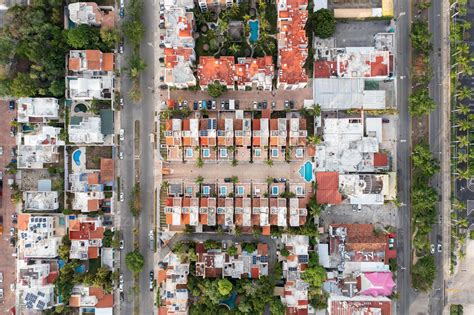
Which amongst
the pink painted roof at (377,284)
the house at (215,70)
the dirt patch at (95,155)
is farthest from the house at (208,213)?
the pink painted roof at (377,284)

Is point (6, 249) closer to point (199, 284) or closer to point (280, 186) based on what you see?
point (199, 284)

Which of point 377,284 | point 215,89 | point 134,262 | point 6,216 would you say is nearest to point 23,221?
point 6,216

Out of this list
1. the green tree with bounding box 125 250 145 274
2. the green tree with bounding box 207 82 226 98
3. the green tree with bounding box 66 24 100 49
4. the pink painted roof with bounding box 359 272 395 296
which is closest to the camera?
the pink painted roof with bounding box 359 272 395 296

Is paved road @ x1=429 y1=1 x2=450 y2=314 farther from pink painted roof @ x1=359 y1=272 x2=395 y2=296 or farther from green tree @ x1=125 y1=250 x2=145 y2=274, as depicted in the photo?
green tree @ x1=125 y1=250 x2=145 y2=274

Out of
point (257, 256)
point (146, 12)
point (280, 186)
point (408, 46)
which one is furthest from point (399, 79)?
point (146, 12)

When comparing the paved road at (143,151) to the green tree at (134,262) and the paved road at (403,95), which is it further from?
the paved road at (403,95)

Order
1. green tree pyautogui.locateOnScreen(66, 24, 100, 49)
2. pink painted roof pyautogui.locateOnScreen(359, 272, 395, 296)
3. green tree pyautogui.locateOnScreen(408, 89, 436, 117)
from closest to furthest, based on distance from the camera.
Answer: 1. green tree pyautogui.locateOnScreen(408, 89, 436, 117)
2. pink painted roof pyautogui.locateOnScreen(359, 272, 395, 296)
3. green tree pyautogui.locateOnScreen(66, 24, 100, 49)

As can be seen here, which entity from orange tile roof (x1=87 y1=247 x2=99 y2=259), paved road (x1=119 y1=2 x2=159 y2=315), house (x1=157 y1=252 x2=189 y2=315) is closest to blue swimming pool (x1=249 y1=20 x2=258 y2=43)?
paved road (x1=119 y1=2 x2=159 y2=315)
